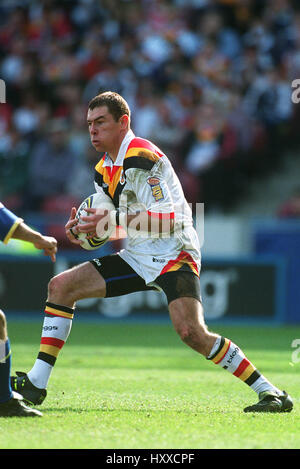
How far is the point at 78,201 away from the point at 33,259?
1.31 m

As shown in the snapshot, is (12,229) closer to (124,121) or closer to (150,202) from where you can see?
(150,202)

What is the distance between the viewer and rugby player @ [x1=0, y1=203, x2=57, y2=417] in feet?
15.2

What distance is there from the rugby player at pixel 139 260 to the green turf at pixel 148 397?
261 millimetres

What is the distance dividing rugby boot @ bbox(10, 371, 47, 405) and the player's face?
1637 millimetres

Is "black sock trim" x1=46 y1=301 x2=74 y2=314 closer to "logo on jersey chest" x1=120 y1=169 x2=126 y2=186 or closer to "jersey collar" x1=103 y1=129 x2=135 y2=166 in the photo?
"logo on jersey chest" x1=120 y1=169 x2=126 y2=186

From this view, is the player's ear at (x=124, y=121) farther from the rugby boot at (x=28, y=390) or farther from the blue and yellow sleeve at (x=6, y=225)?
the rugby boot at (x=28, y=390)

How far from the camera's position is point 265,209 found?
1459cm

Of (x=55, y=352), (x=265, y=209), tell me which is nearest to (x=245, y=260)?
(x=265, y=209)

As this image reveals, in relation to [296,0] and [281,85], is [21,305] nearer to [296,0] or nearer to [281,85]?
[281,85]

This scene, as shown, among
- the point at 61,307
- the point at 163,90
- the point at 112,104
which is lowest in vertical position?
the point at 61,307

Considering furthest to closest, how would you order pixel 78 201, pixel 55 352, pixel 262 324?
pixel 78 201, pixel 262 324, pixel 55 352

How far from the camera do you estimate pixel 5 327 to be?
486 centimetres

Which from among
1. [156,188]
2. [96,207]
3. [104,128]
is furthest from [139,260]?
[104,128]

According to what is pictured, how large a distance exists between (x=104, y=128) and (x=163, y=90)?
349 inches
